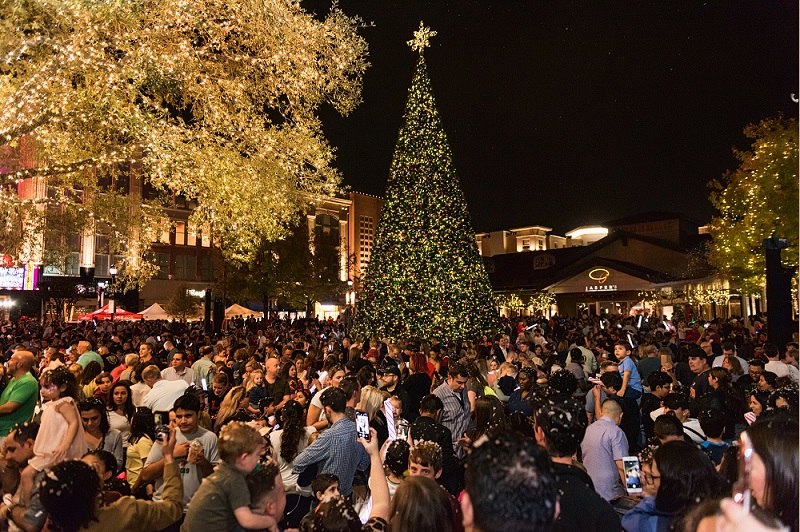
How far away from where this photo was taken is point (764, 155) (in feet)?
89.3

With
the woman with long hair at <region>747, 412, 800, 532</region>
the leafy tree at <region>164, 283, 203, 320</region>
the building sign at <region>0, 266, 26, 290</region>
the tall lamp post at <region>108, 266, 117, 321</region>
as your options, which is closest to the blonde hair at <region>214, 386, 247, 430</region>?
→ the woman with long hair at <region>747, 412, 800, 532</region>

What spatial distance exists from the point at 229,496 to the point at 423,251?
15667 millimetres

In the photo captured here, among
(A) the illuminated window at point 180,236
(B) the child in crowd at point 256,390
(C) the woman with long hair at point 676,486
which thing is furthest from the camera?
(A) the illuminated window at point 180,236

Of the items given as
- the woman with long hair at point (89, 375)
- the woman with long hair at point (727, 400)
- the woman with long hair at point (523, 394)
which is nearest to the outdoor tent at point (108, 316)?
the woman with long hair at point (89, 375)

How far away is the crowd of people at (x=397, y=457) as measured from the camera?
2.39 m

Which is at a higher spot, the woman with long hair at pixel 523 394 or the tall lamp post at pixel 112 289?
the tall lamp post at pixel 112 289

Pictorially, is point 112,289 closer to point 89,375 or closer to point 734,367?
point 89,375

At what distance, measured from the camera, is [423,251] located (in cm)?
1869

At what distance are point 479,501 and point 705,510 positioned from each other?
3.10ft

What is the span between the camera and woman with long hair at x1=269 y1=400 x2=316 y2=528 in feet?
15.8

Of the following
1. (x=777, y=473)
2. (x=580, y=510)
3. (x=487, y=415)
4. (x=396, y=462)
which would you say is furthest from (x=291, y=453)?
(x=777, y=473)

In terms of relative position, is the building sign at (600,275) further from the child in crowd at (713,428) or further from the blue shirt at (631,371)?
the child in crowd at (713,428)

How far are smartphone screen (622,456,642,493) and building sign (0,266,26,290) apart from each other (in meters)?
43.0

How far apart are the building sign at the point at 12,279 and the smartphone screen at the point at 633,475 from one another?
43.0 m
